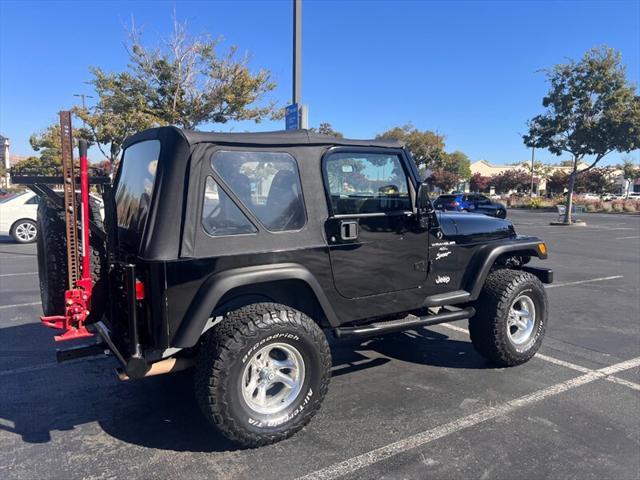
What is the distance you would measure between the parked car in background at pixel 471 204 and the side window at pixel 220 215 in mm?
23907

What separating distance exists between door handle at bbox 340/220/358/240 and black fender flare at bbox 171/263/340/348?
47cm

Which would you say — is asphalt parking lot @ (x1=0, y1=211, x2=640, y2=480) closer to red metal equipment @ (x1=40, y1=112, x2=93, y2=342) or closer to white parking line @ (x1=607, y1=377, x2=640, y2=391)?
white parking line @ (x1=607, y1=377, x2=640, y2=391)

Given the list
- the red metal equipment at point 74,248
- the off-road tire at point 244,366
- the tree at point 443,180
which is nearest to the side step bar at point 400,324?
the off-road tire at point 244,366

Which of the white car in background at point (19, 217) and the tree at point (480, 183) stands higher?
the tree at point (480, 183)

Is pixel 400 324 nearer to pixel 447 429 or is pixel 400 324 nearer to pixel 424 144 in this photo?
pixel 447 429

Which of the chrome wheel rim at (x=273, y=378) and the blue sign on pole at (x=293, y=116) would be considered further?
the blue sign on pole at (x=293, y=116)

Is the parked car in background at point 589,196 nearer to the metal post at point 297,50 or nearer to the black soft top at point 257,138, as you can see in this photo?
the metal post at point 297,50

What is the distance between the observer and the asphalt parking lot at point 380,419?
292 centimetres

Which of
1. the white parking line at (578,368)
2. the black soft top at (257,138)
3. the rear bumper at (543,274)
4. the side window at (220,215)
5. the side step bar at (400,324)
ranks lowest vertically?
the white parking line at (578,368)

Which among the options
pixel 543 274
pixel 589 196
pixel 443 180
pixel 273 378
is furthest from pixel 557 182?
pixel 273 378

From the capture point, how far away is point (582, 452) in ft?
10.1

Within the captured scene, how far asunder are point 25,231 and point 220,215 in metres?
13.1

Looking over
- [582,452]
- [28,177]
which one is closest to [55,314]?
[28,177]

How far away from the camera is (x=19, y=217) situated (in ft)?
44.7
